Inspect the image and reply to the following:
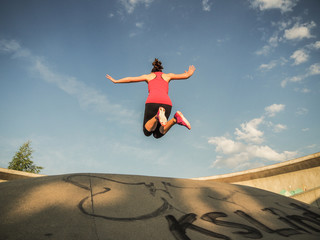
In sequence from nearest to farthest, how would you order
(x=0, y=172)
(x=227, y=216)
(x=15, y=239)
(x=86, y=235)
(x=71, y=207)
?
1. (x=15, y=239)
2. (x=86, y=235)
3. (x=71, y=207)
4. (x=227, y=216)
5. (x=0, y=172)

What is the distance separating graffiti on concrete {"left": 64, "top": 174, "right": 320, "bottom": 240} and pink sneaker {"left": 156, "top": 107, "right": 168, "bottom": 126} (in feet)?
6.07

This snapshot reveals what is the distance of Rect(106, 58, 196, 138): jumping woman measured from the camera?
489cm

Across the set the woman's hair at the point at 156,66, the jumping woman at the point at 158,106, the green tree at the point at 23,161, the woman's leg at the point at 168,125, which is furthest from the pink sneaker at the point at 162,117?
the green tree at the point at 23,161

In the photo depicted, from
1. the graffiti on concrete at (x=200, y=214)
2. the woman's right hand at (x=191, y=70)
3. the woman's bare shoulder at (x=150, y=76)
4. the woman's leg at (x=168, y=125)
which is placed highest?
the woman's right hand at (x=191, y=70)

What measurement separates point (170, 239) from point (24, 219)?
135cm

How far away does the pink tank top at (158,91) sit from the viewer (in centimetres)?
516

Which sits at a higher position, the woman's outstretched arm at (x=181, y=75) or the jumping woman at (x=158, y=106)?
the woman's outstretched arm at (x=181, y=75)

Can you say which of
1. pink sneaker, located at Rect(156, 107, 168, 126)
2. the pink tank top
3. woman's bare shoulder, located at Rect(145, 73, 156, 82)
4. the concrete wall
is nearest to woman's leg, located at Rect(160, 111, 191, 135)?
pink sneaker, located at Rect(156, 107, 168, 126)

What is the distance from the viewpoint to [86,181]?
107 inches

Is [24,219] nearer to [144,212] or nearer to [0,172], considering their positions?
[144,212]

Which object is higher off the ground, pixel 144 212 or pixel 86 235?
pixel 144 212

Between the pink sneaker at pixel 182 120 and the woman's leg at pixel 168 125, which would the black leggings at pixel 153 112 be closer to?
the woman's leg at pixel 168 125

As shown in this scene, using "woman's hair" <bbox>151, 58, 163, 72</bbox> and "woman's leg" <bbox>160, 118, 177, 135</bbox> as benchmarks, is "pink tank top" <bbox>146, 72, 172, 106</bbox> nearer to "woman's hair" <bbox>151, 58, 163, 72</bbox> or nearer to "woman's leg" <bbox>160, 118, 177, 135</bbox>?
"woman's hair" <bbox>151, 58, 163, 72</bbox>

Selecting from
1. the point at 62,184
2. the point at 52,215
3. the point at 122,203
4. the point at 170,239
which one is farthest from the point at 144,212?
the point at 62,184
